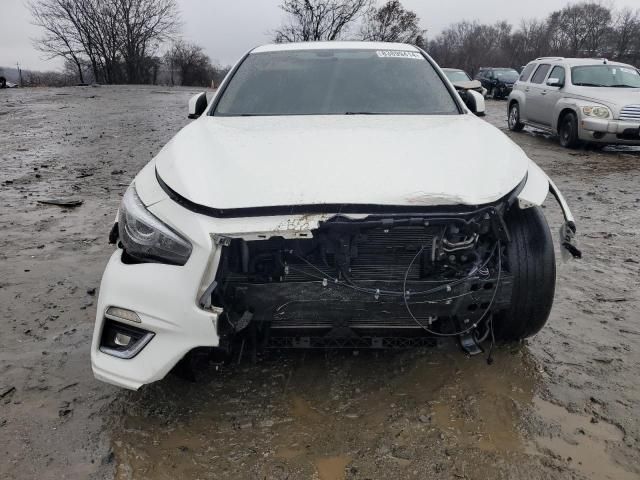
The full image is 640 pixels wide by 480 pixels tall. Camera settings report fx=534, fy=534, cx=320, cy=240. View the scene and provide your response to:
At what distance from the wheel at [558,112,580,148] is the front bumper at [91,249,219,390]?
371 inches

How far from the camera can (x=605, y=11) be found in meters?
77.9

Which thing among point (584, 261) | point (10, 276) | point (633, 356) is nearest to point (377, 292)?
point (633, 356)

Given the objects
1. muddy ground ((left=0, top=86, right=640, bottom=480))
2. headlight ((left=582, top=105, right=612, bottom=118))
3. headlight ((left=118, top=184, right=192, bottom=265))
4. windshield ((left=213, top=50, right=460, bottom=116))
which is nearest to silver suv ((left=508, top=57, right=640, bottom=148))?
headlight ((left=582, top=105, right=612, bottom=118))

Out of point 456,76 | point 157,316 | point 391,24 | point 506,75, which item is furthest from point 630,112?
point 391,24

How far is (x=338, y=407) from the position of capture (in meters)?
2.35

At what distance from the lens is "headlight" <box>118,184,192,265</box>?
207 centimetres

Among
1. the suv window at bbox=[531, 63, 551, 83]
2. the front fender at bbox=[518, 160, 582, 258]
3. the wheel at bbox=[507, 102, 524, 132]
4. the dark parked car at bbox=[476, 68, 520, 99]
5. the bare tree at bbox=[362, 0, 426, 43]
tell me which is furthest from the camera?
the bare tree at bbox=[362, 0, 426, 43]

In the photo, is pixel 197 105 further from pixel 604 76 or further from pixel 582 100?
pixel 604 76

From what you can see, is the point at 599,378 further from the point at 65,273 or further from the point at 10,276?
the point at 10,276

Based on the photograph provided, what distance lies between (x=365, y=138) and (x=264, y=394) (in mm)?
1311

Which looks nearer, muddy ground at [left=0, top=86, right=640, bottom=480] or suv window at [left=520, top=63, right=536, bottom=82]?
muddy ground at [left=0, top=86, right=640, bottom=480]

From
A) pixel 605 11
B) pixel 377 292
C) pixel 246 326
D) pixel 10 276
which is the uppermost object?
pixel 605 11

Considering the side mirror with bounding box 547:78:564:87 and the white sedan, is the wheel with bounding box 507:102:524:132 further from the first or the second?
the white sedan

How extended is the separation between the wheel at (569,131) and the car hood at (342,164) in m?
7.84
